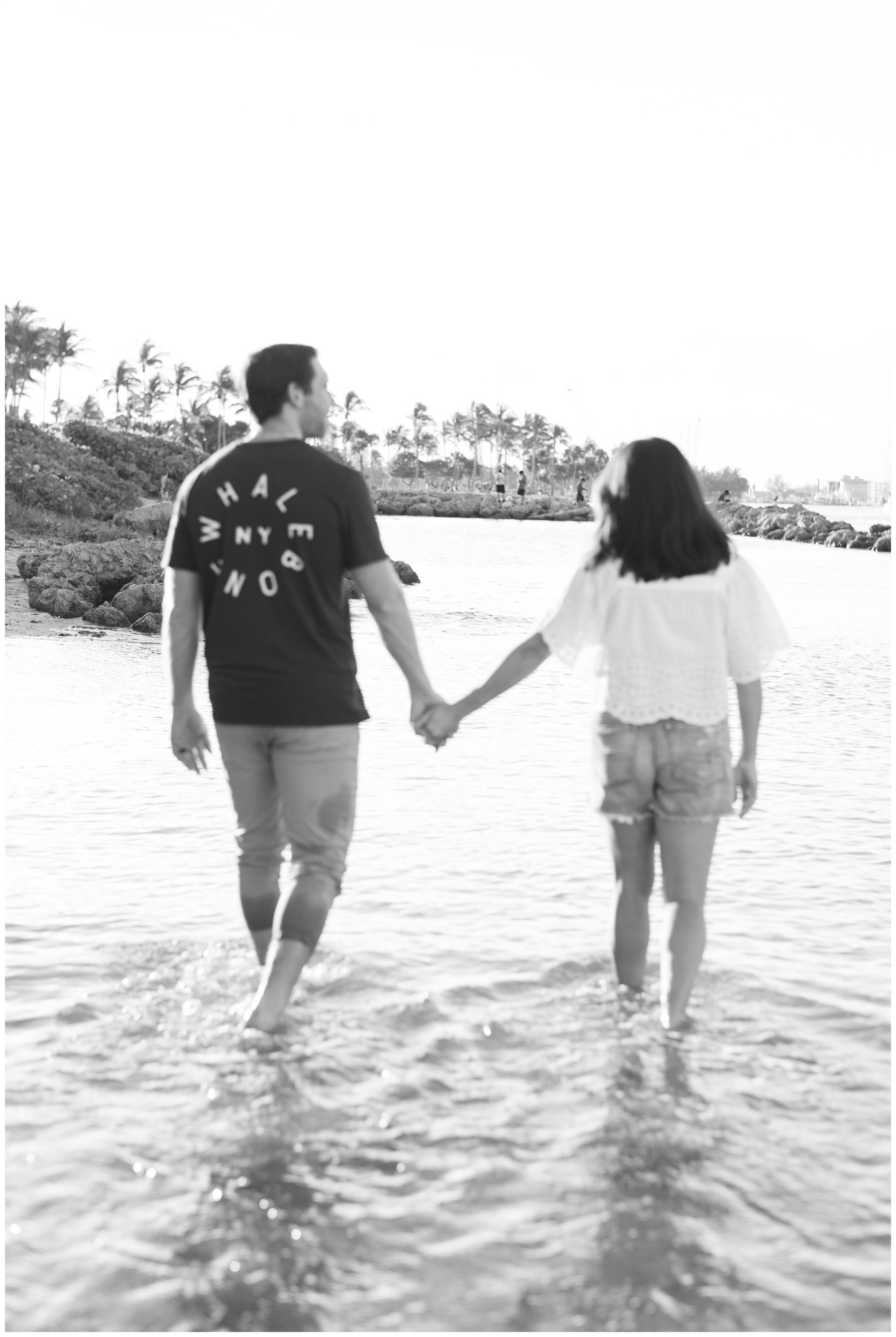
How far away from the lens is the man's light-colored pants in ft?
12.8

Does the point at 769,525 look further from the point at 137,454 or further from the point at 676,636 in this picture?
the point at 676,636

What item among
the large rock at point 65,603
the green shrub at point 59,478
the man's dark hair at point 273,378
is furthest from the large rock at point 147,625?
the green shrub at point 59,478

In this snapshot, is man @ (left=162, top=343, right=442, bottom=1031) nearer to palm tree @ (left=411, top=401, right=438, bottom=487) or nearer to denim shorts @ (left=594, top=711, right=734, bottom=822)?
denim shorts @ (left=594, top=711, right=734, bottom=822)

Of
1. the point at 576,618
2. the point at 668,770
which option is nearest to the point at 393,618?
the point at 576,618

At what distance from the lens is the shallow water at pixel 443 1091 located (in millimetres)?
2785

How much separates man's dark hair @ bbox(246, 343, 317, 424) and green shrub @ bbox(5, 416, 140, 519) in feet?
88.5

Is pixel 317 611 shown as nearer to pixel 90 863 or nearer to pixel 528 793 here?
pixel 90 863

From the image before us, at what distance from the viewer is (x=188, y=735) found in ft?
13.5

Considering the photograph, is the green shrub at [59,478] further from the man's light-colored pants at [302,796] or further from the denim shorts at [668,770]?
the denim shorts at [668,770]

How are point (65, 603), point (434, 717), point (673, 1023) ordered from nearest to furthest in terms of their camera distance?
point (673, 1023) → point (434, 717) → point (65, 603)

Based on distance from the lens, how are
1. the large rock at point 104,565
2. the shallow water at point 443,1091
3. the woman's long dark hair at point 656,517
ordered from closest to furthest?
the shallow water at point 443,1091
the woman's long dark hair at point 656,517
the large rock at point 104,565

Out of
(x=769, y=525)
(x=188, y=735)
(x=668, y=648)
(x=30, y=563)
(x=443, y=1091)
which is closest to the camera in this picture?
(x=443, y=1091)

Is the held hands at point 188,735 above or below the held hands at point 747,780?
above

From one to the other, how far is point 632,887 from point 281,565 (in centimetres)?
142
